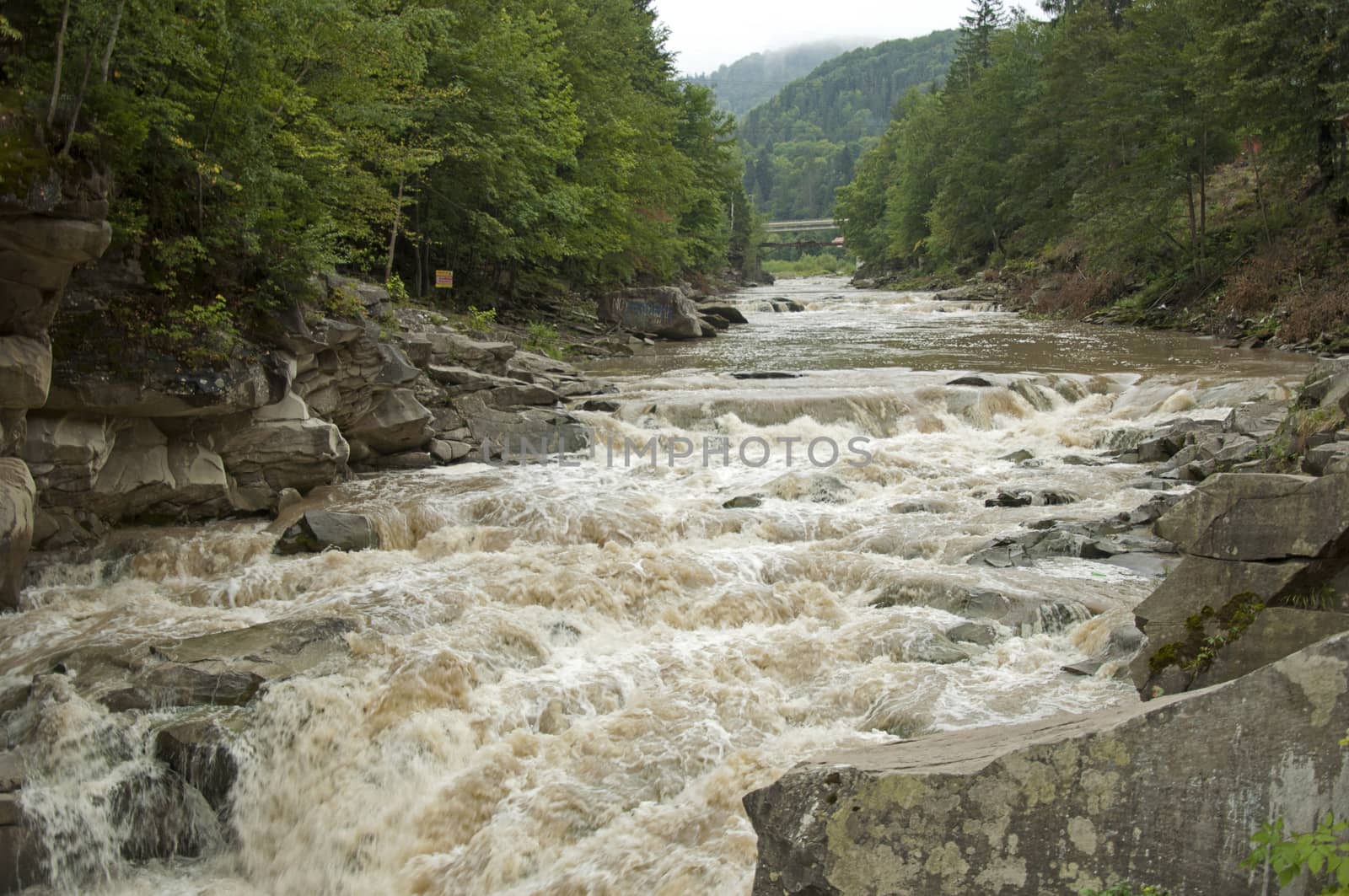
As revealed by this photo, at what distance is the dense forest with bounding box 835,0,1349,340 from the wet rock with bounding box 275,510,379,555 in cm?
2116

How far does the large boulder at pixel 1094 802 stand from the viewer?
113 inches

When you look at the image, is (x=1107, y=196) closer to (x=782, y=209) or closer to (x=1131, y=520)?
(x=1131, y=520)

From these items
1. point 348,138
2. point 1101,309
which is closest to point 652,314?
point 1101,309

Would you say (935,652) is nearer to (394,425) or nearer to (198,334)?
(198,334)

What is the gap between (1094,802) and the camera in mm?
3100

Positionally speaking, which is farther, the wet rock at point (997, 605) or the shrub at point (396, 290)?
the shrub at point (396, 290)

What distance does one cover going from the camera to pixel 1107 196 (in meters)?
32.0

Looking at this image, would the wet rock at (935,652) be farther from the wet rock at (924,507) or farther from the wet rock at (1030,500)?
the wet rock at (1030,500)

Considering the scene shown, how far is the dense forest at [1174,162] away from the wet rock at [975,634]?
59.7 ft

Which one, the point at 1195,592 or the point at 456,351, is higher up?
the point at 456,351

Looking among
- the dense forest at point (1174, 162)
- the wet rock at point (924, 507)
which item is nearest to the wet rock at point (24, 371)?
the wet rock at point (924, 507)

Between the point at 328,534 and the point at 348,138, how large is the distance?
864 centimetres

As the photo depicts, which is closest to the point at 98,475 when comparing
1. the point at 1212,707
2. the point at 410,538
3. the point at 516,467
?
the point at 410,538

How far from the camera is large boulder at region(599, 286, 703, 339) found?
103 feet
